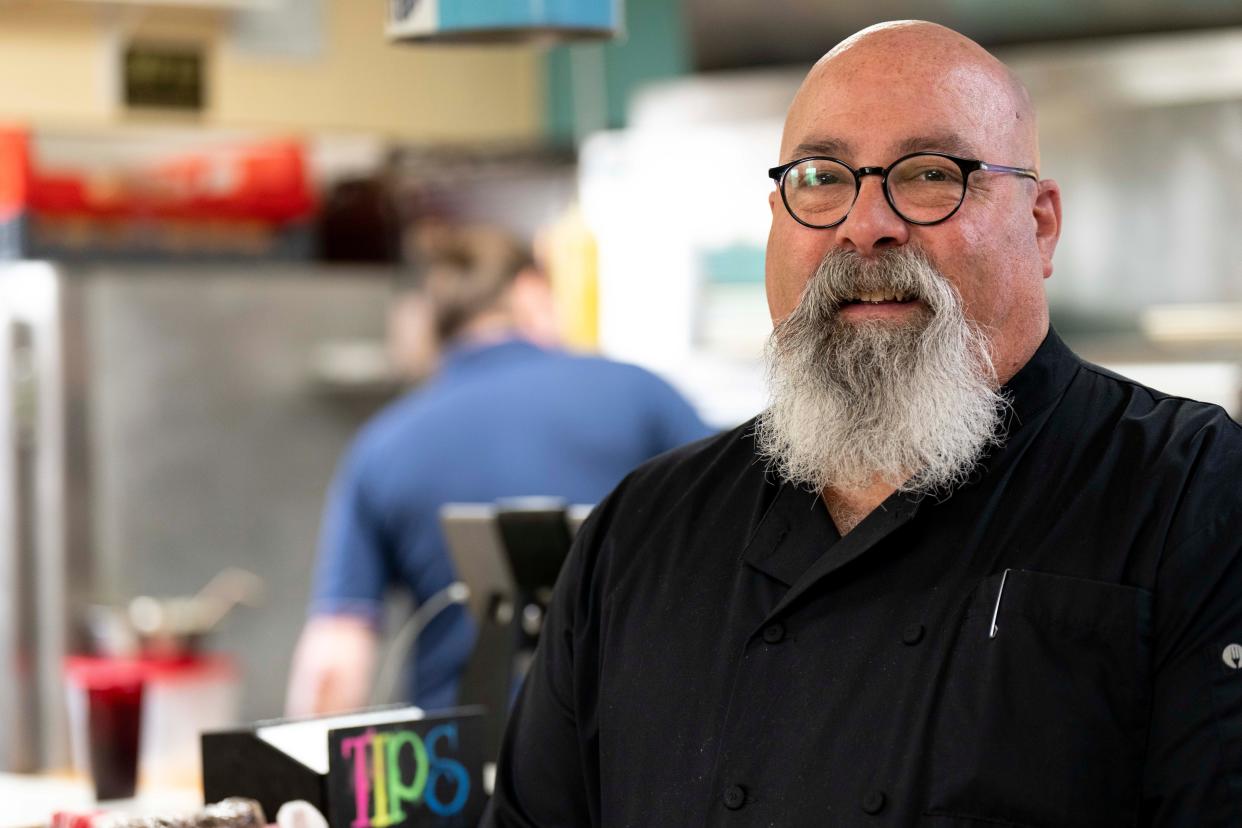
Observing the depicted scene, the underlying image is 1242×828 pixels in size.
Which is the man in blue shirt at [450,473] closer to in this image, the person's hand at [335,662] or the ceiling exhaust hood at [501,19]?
the person's hand at [335,662]

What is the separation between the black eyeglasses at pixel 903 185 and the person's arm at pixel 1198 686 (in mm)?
329

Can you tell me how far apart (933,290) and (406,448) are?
60.7 inches

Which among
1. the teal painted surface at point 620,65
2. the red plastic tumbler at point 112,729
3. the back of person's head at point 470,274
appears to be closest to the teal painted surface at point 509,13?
the red plastic tumbler at point 112,729

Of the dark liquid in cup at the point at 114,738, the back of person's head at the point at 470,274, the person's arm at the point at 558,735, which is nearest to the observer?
the person's arm at the point at 558,735

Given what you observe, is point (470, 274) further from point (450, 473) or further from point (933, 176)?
point (933, 176)

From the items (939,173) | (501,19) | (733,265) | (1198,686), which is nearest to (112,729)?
(501,19)

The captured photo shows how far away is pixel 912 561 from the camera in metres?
1.43

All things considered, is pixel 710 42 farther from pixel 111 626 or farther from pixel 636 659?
pixel 636 659

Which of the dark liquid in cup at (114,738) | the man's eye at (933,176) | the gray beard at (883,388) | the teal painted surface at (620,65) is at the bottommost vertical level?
the dark liquid in cup at (114,738)

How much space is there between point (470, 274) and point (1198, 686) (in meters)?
1.96

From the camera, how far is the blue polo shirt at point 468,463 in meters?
2.83

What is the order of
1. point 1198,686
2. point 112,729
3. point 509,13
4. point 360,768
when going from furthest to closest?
1. point 112,729
2. point 509,13
3. point 360,768
4. point 1198,686

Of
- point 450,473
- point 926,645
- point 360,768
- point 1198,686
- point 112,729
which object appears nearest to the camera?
point 1198,686

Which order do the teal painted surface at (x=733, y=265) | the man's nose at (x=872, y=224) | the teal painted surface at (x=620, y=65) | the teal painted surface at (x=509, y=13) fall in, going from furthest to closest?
the teal painted surface at (x=620, y=65), the teal painted surface at (x=733, y=265), the teal painted surface at (x=509, y=13), the man's nose at (x=872, y=224)
